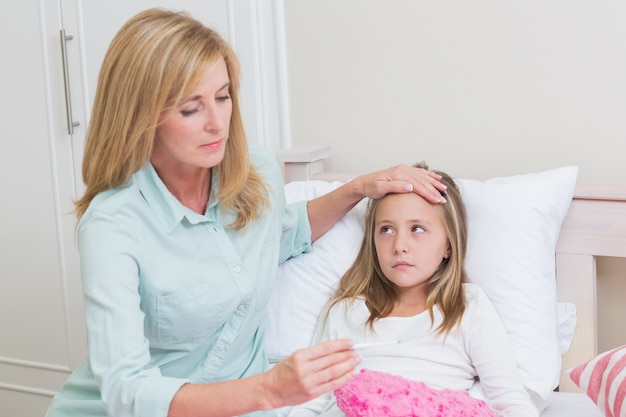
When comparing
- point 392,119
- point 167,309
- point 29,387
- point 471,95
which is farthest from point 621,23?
point 29,387

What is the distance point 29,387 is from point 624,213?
1.85 metres

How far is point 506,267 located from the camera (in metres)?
1.59

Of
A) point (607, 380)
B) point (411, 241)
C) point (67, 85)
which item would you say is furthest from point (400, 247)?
point (67, 85)

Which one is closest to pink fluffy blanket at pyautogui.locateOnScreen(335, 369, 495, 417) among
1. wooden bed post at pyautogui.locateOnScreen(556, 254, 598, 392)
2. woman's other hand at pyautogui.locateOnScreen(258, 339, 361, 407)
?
woman's other hand at pyautogui.locateOnScreen(258, 339, 361, 407)

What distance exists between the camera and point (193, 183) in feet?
4.98

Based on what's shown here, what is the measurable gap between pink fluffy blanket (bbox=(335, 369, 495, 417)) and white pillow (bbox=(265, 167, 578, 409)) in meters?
0.22

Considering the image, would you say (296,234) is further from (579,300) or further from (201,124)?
(579,300)

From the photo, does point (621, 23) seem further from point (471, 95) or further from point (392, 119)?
point (392, 119)

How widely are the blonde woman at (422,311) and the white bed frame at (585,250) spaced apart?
25 cm

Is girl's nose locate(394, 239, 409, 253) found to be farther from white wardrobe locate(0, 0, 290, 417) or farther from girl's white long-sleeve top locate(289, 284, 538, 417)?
white wardrobe locate(0, 0, 290, 417)

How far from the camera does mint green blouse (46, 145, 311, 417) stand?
1274mm

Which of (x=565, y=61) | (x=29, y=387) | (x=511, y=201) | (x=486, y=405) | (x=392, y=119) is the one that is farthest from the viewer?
(x=29, y=387)

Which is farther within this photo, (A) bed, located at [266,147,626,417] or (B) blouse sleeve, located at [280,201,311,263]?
(B) blouse sleeve, located at [280,201,311,263]

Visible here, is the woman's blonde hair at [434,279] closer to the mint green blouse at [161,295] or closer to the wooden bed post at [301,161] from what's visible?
the mint green blouse at [161,295]
